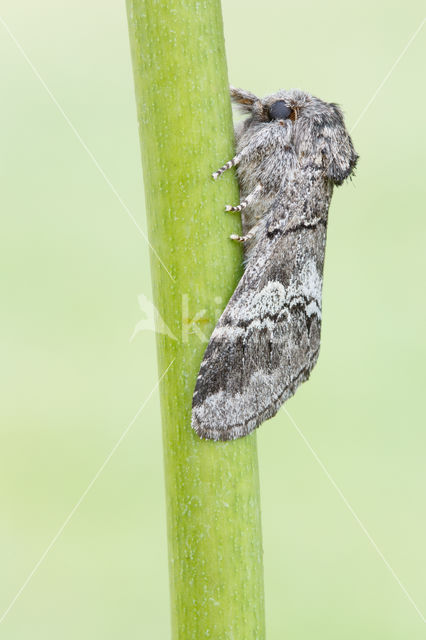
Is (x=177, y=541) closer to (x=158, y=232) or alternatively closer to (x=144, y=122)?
(x=158, y=232)

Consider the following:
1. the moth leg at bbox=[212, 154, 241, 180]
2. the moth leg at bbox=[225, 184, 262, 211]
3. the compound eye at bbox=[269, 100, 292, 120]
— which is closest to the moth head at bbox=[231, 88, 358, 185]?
the compound eye at bbox=[269, 100, 292, 120]

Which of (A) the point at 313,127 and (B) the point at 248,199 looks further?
(A) the point at 313,127

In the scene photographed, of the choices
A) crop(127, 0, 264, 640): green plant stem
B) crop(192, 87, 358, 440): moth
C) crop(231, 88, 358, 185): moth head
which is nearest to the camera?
crop(127, 0, 264, 640): green plant stem

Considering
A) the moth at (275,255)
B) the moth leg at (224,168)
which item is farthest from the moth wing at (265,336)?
the moth leg at (224,168)

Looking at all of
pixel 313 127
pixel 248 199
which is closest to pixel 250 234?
pixel 248 199

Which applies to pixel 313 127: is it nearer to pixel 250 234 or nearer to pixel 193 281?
pixel 250 234

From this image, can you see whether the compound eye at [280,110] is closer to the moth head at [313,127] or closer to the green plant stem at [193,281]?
the moth head at [313,127]

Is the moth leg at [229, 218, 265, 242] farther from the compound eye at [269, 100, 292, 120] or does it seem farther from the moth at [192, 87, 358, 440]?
the compound eye at [269, 100, 292, 120]
